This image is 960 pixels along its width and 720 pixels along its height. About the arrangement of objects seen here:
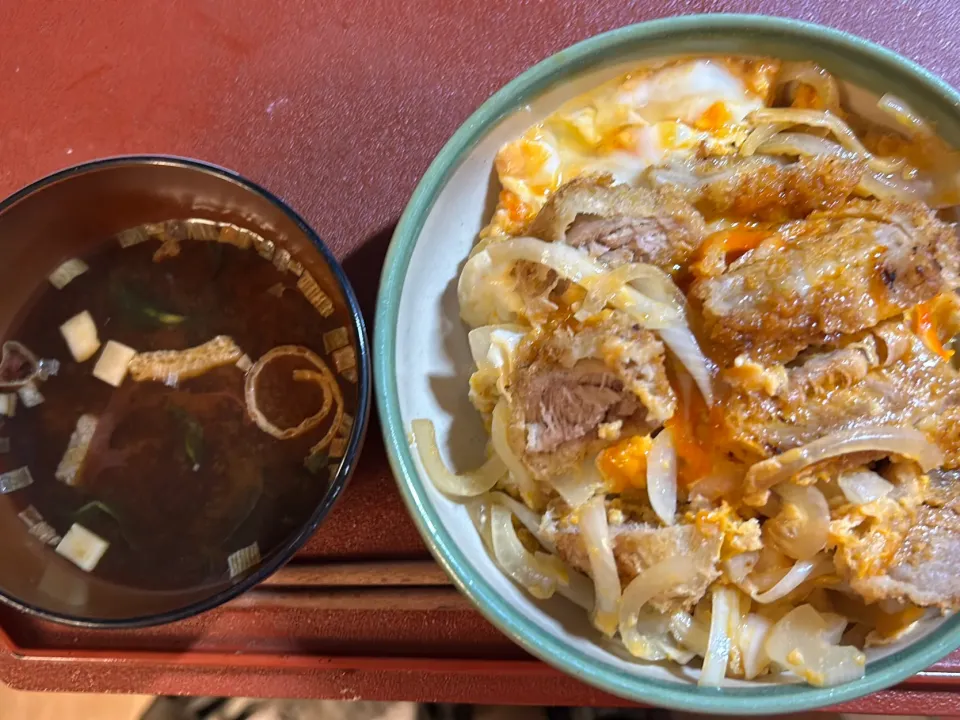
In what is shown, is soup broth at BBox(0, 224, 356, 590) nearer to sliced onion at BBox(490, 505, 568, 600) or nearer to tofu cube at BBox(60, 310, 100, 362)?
tofu cube at BBox(60, 310, 100, 362)

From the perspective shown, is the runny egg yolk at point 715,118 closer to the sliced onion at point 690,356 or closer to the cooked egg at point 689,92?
the cooked egg at point 689,92

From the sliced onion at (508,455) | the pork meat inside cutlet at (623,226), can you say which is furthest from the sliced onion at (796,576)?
the pork meat inside cutlet at (623,226)

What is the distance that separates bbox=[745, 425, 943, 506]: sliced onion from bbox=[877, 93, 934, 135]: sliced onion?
498 mm

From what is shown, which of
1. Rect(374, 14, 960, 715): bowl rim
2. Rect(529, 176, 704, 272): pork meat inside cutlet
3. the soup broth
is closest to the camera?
Rect(374, 14, 960, 715): bowl rim

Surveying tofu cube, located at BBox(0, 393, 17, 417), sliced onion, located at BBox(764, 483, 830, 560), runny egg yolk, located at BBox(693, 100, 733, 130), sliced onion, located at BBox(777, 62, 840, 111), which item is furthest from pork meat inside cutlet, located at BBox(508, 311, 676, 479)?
tofu cube, located at BBox(0, 393, 17, 417)

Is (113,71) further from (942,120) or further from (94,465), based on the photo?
(942,120)

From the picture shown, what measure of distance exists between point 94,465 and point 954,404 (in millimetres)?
1556

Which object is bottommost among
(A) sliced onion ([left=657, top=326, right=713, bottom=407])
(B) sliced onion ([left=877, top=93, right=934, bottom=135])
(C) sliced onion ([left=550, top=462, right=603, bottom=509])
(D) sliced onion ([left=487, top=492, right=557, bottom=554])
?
(D) sliced onion ([left=487, top=492, right=557, bottom=554])

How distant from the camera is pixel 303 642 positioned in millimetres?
1461

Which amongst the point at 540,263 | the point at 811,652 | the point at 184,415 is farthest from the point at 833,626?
the point at 184,415

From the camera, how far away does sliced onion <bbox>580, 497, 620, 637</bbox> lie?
3.66 feet

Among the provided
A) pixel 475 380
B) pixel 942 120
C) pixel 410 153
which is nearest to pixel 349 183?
pixel 410 153

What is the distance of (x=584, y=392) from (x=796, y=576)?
0.43 meters

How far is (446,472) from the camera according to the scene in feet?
3.94
